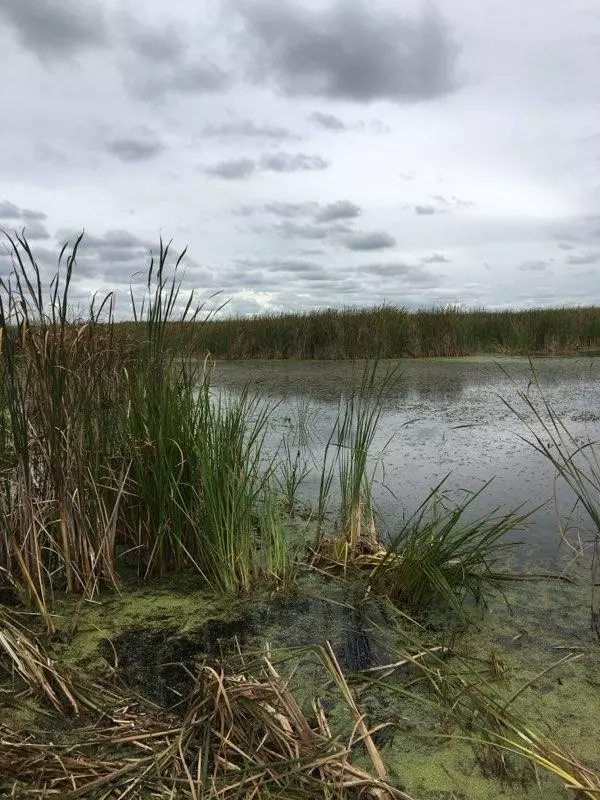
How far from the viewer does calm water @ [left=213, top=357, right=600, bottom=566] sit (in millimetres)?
3102

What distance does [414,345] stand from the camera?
10984 millimetres

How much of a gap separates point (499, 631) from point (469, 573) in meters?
0.26

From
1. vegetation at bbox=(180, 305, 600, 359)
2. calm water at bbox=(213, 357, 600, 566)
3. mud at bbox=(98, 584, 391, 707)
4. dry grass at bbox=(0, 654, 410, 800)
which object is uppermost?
vegetation at bbox=(180, 305, 600, 359)

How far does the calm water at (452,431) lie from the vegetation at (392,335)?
193cm

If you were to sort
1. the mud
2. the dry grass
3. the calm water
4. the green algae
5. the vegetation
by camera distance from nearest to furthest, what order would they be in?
the dry grass → the green algae → the mud → the calm water → the vegetation

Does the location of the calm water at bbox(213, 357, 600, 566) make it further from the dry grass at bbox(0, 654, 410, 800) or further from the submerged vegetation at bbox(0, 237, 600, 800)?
the dry grass at bbox(0, 654, 410, 800)

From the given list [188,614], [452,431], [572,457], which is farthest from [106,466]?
[452,431]

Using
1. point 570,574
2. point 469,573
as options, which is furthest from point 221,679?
point 570,574

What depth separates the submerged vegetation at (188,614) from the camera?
123cm

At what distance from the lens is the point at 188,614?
2012 millimetres

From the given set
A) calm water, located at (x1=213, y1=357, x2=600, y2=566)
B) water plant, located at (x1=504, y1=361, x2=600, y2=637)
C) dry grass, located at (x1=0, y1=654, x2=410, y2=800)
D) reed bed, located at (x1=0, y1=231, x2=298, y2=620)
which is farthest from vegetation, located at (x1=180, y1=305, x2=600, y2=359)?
dry grass, located at (x1=0, y1=654, x2=410, y2=800)

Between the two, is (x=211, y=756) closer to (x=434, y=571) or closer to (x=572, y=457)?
(x=434, y=571)

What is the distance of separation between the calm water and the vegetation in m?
1.93

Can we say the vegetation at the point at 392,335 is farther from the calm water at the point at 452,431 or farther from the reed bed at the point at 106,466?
the reed bed at the point at 106,466
